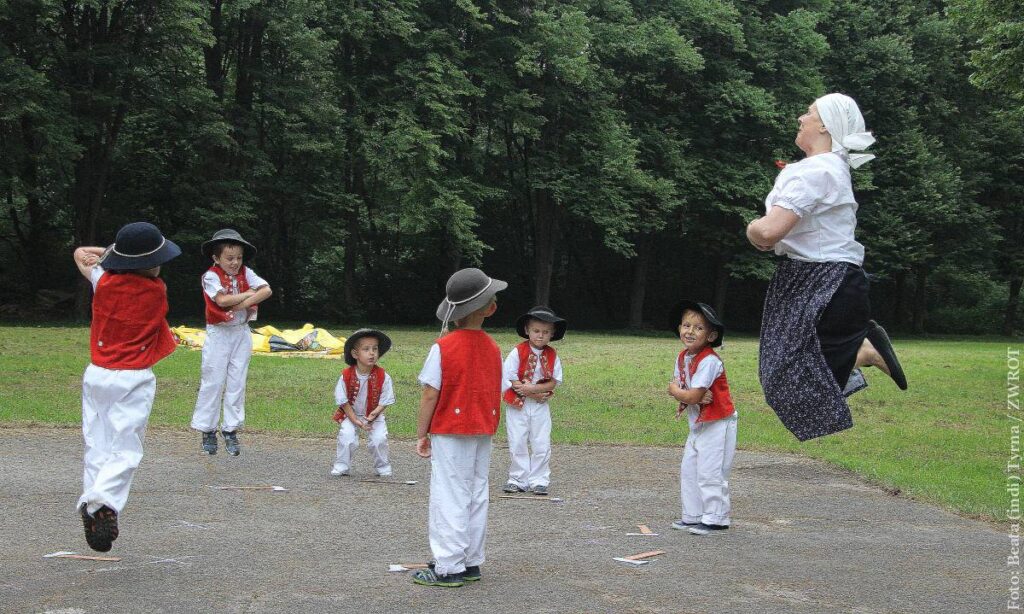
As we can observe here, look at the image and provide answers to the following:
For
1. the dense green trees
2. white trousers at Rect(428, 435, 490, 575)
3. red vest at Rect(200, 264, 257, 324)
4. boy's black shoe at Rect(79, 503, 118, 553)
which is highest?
the dense green trees

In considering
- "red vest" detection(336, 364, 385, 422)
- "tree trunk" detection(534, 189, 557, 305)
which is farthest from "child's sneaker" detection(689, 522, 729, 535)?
"tree trunk" detection(534, 189, 557, 305)

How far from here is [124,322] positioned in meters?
6.73

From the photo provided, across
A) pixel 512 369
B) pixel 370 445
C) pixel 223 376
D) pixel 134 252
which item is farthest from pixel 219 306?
pixel 134 252

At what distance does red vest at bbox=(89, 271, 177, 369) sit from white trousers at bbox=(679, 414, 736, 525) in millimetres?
3894

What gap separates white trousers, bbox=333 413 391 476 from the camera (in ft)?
31.9

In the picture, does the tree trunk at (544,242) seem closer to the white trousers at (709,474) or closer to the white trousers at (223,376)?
the white trousers at (223,376)

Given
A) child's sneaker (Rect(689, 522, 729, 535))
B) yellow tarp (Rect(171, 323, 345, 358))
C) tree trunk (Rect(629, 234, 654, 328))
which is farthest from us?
tree trunk (Rect(629, 234, 654, 328))

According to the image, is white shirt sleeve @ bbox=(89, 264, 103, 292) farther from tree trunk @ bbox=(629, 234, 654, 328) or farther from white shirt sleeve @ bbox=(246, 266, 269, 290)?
tree trunk @ bbox=(629, 234, 654, 328)

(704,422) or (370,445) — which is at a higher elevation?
(704,422)

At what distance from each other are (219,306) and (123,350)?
11.9ft

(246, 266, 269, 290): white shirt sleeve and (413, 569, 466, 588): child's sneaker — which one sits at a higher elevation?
(246, 266, 269, 290): white shirt sleeve

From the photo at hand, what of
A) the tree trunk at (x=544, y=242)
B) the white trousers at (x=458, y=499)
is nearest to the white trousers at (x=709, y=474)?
the white trousers at (x=458, y=499)

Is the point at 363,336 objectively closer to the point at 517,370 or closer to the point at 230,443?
the point at 517,370

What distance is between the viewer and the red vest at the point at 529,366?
971cm
